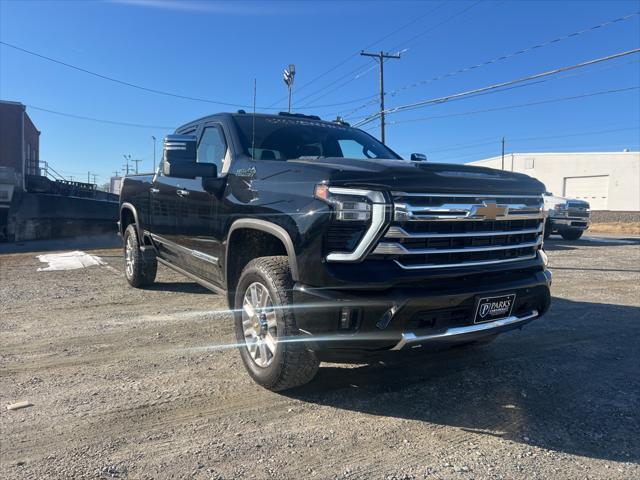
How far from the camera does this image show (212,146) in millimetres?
4746

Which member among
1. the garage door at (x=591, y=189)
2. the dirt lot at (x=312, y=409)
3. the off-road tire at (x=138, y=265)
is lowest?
the dirt lot at (x=312, y=409)

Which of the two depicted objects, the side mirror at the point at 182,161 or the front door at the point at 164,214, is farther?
the front door at the point at 164,214

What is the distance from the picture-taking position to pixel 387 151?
5305mm

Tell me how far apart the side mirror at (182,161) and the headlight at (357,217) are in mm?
1437

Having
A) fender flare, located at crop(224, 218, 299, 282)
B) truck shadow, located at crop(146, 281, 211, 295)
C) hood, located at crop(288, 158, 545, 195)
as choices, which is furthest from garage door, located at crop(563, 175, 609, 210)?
A: fender flare, located at crop(224, 218, 299, 282)

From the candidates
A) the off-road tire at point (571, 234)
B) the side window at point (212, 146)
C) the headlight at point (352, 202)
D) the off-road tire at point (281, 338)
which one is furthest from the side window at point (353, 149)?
the off-road tire at point (571, 234)

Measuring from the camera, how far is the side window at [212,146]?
176 inches

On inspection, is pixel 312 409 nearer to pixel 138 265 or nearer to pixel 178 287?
pixel 138 265

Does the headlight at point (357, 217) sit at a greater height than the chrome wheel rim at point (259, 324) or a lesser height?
greater

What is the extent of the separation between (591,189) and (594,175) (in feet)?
4.59

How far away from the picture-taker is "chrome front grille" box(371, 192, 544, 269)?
2977 mm

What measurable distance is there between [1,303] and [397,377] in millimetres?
5172

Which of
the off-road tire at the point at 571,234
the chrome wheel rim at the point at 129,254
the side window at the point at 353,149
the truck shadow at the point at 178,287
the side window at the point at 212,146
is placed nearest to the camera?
the side window at the point at 212,146

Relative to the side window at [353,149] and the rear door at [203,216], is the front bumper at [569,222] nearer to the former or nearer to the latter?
the side window at [353,149]
